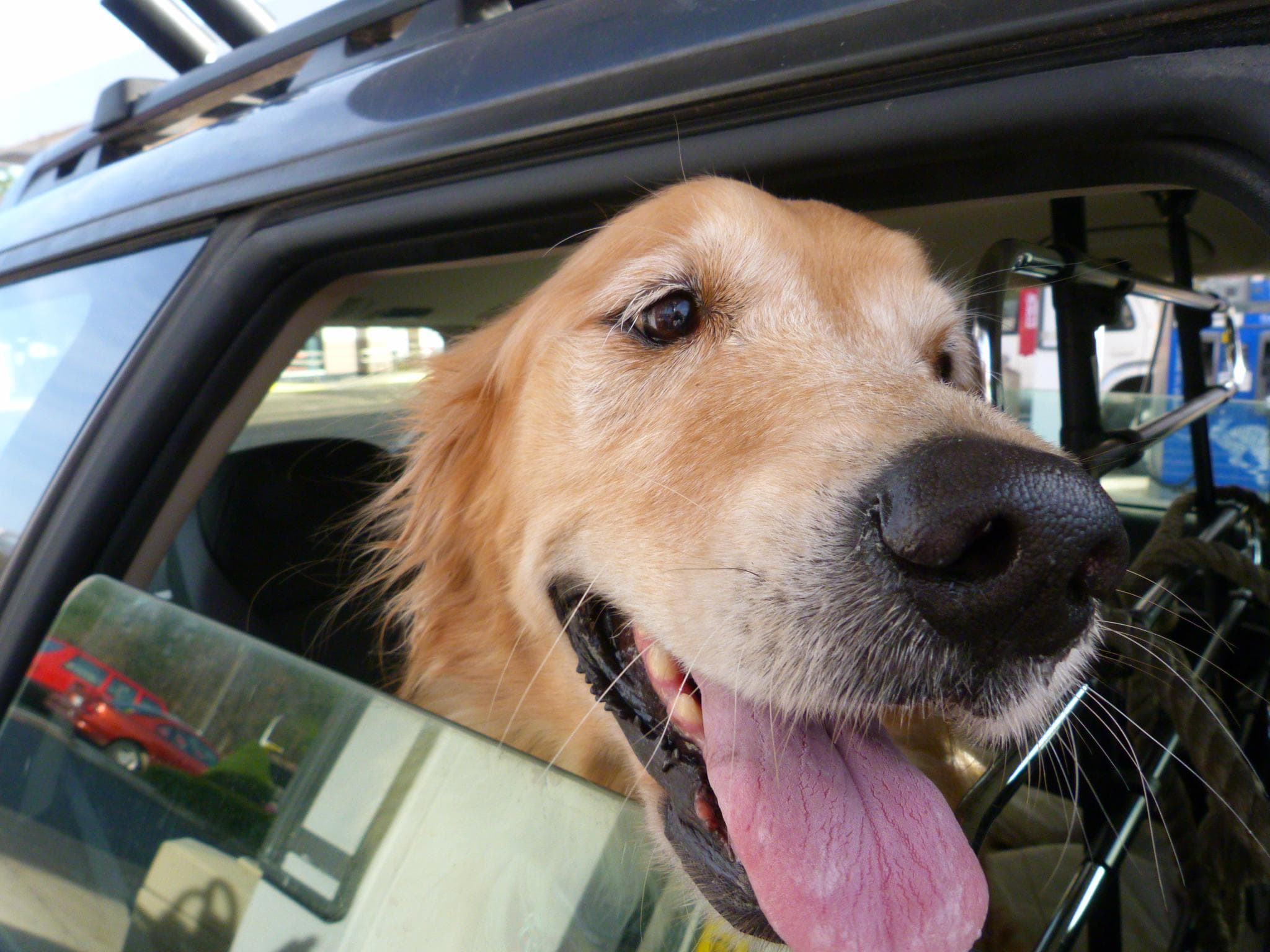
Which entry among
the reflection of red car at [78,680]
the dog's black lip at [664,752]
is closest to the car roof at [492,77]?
the dog's black lip at [664,752]

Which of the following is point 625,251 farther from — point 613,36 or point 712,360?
point 613,36

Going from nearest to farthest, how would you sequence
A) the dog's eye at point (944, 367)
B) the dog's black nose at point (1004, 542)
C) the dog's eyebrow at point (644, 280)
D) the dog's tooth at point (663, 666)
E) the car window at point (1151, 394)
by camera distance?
the dog's black nose at point (1004, 542)
the dog's tooth at point (663, 666)
the dog's eyebrow at point (644, 280)
the dog's eye at point (944, 367)
the car window at point (1151, 394)

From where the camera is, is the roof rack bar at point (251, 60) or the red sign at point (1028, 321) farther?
the red sign at point (1028, 321)

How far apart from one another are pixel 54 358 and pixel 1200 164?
2.55m

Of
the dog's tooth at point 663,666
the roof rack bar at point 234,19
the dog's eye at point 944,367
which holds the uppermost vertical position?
the roof rack bar at point 234,19

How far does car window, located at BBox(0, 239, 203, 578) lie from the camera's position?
1.99 meters

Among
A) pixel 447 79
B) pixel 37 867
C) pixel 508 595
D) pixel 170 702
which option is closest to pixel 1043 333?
pixel 508 595

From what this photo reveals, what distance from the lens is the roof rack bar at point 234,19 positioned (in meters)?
2.52

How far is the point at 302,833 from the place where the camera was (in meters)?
1.30

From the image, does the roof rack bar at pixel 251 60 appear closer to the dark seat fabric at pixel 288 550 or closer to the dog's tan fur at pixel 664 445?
the dog's tan fur at pixel 664 445

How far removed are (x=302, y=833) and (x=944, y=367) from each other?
1.80m

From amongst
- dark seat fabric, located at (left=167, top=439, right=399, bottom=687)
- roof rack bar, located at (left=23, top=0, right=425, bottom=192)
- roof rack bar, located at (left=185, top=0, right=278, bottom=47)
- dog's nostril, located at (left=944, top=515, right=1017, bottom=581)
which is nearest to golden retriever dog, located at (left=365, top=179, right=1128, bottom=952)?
dog's nostril, located at (left=944, top=515, right=1017, bottom=581)

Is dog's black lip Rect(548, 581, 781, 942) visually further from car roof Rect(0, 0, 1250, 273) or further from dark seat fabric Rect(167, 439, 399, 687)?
dark seat fabric Rect(167, 439, 399, 687)

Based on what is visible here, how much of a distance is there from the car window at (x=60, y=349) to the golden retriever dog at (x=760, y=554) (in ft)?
2.49
